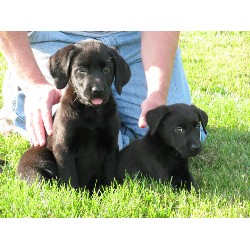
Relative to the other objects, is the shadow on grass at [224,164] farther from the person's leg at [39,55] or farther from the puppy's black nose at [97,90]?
the person's leg at [39,55]

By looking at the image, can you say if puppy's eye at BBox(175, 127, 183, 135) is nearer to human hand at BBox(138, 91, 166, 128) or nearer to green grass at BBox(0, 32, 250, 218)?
human hand at BBox(138, 91, 166, 128)

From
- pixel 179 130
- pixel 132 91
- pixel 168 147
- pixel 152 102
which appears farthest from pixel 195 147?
pixel 132 91

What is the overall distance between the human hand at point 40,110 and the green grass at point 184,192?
0.38 metres

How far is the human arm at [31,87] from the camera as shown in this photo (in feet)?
16.3

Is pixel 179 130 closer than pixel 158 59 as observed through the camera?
Yes

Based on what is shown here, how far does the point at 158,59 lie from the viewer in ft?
18.3

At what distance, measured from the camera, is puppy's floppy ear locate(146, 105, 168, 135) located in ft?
15.1

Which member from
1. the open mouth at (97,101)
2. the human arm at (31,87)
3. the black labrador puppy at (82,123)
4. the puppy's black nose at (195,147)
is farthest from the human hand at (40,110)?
the puppy's black nose at (195,147)

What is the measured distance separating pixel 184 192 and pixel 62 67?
140 centimetres

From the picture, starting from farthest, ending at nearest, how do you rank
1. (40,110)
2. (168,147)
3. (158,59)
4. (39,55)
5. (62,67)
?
(39,55) < (158,59) < (40,110) < (168,147) < (62,67)

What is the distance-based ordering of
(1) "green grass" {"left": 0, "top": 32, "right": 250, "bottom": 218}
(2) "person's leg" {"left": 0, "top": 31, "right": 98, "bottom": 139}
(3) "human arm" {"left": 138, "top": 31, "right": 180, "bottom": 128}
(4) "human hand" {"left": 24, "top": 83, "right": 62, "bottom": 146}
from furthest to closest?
(2) "person's leg" {"left": 0, "top": 31, "right": 98, "bottom": 139}, (3) "human arm" {"left": 138, "top": 31, "right": 180, "bottom": 128}, (4) "human hand" {"left": 24, "top": 83, "right": 62, "bottom": 146}, (1) "green grass" {"left": 0, "top": 32, "right": 250, "bottom": 218}

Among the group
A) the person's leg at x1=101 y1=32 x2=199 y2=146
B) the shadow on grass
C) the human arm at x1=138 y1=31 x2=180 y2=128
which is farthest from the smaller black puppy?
the person's leg at x1=101 y1=32 x2=199 y2=146

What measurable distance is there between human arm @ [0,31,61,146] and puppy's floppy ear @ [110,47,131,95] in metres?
0.70

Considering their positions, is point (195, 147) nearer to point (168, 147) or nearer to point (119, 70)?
point (168, 147)
